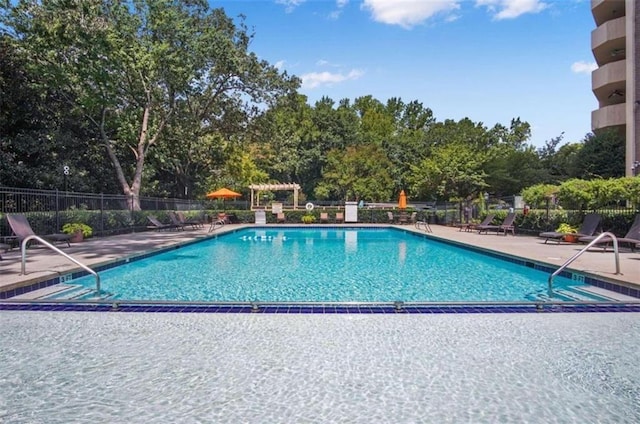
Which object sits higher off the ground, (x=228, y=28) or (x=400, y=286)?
(x=228, y=28)

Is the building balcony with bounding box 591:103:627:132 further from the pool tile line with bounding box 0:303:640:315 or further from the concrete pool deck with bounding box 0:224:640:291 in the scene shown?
the pool tile line with bounding box 0:303:640:315

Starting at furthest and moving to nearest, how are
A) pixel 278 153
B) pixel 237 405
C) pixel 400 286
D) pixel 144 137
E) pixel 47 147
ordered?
pixel 278 153
pixel 144 137
pixel 47 147
pixel 400 286
pixel 237 405

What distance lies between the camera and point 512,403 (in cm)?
272

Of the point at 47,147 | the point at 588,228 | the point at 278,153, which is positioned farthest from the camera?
→ the point at 278,153

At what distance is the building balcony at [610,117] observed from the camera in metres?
22.8

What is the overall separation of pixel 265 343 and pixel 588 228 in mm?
10607

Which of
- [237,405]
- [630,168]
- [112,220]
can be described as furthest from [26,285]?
[630,168]

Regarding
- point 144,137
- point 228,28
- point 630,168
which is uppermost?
point 228,28

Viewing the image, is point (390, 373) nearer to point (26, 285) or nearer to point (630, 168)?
point (26, 285)

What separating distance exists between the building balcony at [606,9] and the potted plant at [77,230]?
85.6ft

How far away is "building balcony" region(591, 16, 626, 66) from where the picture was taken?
883 inches

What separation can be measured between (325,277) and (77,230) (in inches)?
311

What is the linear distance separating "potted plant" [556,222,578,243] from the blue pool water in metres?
2.76

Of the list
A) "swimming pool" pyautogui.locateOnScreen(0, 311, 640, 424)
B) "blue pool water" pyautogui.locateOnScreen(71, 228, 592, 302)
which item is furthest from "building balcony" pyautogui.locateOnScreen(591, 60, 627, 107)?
"swimming pool" pyautogui.locateOnScreen(0, 311, 640, 424)
